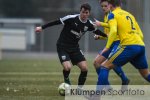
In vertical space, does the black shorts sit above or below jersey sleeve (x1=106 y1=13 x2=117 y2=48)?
below

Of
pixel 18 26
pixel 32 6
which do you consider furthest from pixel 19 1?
pixel 18 26

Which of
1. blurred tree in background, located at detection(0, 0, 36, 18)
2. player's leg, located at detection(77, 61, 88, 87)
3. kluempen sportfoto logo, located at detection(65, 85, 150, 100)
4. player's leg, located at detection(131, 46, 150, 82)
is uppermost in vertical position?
blurred tree in background, located at detection(0, 0, 36, 18)

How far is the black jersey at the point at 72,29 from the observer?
13.2 m

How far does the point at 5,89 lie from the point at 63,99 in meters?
2.47

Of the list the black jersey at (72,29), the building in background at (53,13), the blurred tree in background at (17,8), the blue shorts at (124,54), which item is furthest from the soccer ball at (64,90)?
the blurred tree in background at (17,8)

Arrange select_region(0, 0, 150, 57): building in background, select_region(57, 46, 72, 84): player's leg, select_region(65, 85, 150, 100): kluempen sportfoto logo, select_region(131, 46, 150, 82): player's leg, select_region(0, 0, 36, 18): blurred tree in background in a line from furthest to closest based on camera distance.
A: 1. select_region(0, 0, 36, 18): blurred tree in background
2. select_region(0, 0, 150, 57): building in background
3. select_region(57, 46, 72, 84): player's leg
4. select_region(65, 85, 150, 100): kluempen sportfoto logo
5. select_region(131, 46, 150, 82): player's leg

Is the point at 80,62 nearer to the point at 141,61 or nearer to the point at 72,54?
the point at 72,54

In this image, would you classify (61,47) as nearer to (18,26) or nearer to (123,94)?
(123,94)

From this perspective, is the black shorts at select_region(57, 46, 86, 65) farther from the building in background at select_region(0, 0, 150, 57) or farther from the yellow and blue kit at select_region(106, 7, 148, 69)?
the building in background at select_region(0, 0, 150, 57)

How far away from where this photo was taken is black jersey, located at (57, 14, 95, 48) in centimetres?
1320

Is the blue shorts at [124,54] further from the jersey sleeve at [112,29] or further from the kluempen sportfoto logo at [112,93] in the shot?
the kluempen sportfoto logo at [112,93]

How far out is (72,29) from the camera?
13.3 m

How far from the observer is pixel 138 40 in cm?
1125

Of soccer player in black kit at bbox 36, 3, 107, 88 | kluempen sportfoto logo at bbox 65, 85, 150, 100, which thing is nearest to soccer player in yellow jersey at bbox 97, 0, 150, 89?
kluempen sportfoto logo at bbox 65, 85, 150, 100
